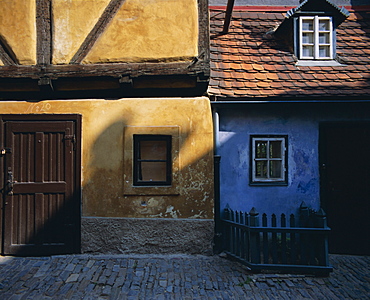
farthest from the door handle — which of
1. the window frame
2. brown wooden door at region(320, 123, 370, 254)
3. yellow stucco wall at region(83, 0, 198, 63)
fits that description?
the window frame

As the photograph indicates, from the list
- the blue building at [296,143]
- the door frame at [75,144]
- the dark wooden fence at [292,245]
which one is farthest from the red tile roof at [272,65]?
the door frame at [75,144]

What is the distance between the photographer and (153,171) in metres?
5.35

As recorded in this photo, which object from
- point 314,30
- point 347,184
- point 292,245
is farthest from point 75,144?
point 314,30

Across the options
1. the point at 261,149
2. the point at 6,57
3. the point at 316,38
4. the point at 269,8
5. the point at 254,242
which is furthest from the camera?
A: the point at 269,8

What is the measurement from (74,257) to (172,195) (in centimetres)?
201

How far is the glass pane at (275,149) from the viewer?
5695 mm

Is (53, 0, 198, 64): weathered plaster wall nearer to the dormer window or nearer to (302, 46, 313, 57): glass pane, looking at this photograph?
the dormer window

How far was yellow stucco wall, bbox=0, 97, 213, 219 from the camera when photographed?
511 centimetres

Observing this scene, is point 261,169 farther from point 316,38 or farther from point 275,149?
point 316,38

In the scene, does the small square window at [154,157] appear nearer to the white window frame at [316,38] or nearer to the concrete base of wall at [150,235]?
the concrete base of wall at [150,235]

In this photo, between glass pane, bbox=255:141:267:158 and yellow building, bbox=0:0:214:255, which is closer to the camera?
yellow building, bbox=0:0:214:255

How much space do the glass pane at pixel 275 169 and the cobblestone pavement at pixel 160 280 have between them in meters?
1.81

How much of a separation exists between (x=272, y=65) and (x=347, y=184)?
287 cm

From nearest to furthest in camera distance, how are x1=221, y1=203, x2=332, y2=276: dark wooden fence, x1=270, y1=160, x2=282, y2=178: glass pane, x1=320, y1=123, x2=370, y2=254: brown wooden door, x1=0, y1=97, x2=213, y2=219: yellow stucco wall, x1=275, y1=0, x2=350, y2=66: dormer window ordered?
x1=221, y1=203, x2=332, y2=276: dark wooden fence < x1=0, y1=97, x2=213, y2=219: yellow stucco wall < x1=320, y1=123, x2=370, y2=254: brown wooden door < x1=270, y1=160, x2=282, y2=178: glass pane < x1=275, y1=0, x2=350, y2=66: dormer window
